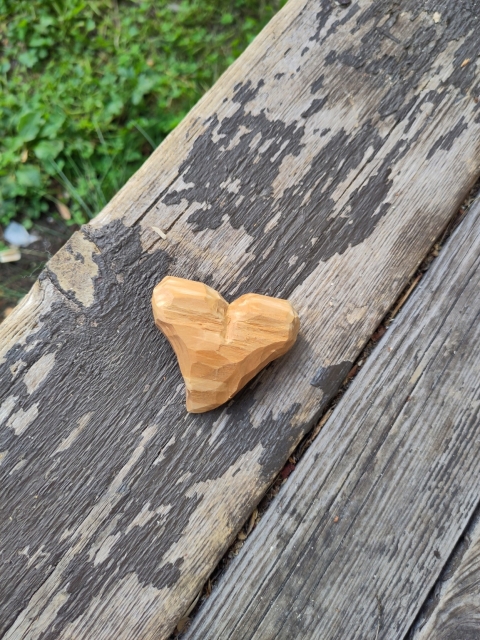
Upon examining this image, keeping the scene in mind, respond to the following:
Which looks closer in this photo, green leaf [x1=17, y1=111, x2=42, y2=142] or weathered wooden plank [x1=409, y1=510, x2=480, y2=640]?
weathered wooden plank [x1=409, y1=510, x2=480, y2=640]

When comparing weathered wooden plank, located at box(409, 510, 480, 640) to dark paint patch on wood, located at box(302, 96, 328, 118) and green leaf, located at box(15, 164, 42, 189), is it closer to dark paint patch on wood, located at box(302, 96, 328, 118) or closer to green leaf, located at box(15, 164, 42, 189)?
dark paint patch on wood, located at box(302, 96, 328, 118)

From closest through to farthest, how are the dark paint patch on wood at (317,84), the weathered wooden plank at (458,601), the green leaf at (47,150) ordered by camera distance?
1. the weathered wooden plank at (458,601)
2. the dark paint patch on wood at (317,84)
3. the green leaf at (47,150)

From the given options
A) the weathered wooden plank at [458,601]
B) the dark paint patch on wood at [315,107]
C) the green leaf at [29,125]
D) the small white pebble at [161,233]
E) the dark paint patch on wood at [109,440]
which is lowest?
the weathered wooden plank at [458,601]

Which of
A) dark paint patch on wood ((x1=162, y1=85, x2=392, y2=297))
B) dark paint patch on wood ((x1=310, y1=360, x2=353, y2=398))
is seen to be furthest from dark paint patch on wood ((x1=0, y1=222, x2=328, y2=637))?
dark paint patch on wood ((x1=162, y1=85, x2=392, y2=297))

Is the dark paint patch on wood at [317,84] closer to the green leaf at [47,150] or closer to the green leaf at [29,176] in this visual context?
the green leaf at [47,150]

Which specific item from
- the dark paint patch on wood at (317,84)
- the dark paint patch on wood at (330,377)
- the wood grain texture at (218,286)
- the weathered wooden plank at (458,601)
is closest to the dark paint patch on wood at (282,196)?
the wood grain texture at (218,286)

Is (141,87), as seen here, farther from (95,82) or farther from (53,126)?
(53,126)

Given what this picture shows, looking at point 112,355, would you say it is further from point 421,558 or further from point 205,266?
point 421,558
